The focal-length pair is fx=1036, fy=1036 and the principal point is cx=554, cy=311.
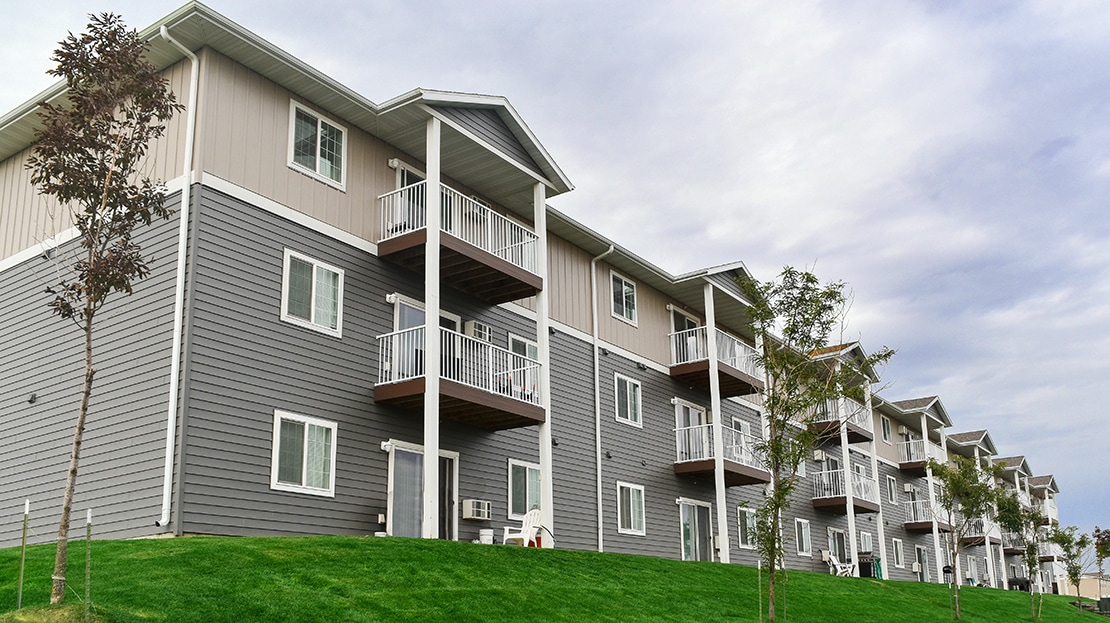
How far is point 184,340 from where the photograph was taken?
1670 centimetres

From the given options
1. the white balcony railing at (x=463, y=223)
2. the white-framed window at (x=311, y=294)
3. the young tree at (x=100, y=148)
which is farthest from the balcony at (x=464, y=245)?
the young tree at (x=100, y=148)

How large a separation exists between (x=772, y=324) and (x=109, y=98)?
36.0ft

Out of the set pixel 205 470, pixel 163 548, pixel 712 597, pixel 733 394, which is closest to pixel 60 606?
pixel 163 548

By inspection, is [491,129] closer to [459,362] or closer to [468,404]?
[459,362]

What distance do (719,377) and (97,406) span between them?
18.5 metres

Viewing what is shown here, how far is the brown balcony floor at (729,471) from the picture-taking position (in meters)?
29.5

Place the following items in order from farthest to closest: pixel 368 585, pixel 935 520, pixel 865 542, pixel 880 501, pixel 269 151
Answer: pixel 865 542, pixel 880 501, pixel 935 520, pixel 269 151, pixel 368 585

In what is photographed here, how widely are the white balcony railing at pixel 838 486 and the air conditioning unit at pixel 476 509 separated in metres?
21.0

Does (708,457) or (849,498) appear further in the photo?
(849,498)

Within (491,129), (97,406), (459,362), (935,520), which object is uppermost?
(491,129)

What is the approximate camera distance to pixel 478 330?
2316cm

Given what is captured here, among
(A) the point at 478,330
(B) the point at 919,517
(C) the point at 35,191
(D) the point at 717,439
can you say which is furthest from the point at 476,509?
(B) the point at 919,517

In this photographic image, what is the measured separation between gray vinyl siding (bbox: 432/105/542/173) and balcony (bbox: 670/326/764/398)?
30.9ft

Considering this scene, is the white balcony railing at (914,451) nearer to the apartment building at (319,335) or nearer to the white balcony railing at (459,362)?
the apartment building at (319,335)
